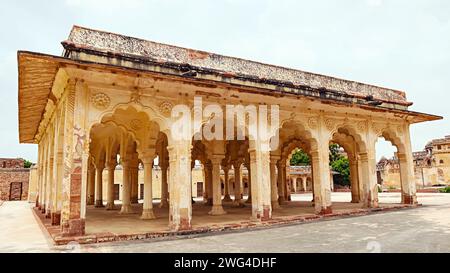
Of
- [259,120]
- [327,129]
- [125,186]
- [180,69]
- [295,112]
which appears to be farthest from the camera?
[125,186]

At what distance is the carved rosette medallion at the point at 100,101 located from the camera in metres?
7.82

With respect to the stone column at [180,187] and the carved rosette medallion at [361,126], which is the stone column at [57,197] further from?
the carved rosette medallion at [361,126]

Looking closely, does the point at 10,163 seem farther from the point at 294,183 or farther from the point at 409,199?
the point at 409,199

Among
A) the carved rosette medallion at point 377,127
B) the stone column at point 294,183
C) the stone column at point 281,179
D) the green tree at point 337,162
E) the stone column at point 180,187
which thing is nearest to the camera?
the stone column at point 180,187

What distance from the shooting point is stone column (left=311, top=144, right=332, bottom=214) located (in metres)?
11.2

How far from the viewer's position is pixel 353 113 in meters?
12.3

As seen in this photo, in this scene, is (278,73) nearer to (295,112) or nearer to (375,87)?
(295,112)

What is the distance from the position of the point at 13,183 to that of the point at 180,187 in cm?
2854

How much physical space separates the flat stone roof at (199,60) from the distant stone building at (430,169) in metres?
33.8

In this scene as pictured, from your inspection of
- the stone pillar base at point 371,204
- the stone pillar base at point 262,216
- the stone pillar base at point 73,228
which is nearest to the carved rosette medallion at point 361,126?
the stone pillar base at point 371,204

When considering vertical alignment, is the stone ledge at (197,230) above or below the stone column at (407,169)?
below

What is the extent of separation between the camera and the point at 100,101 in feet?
25.9
